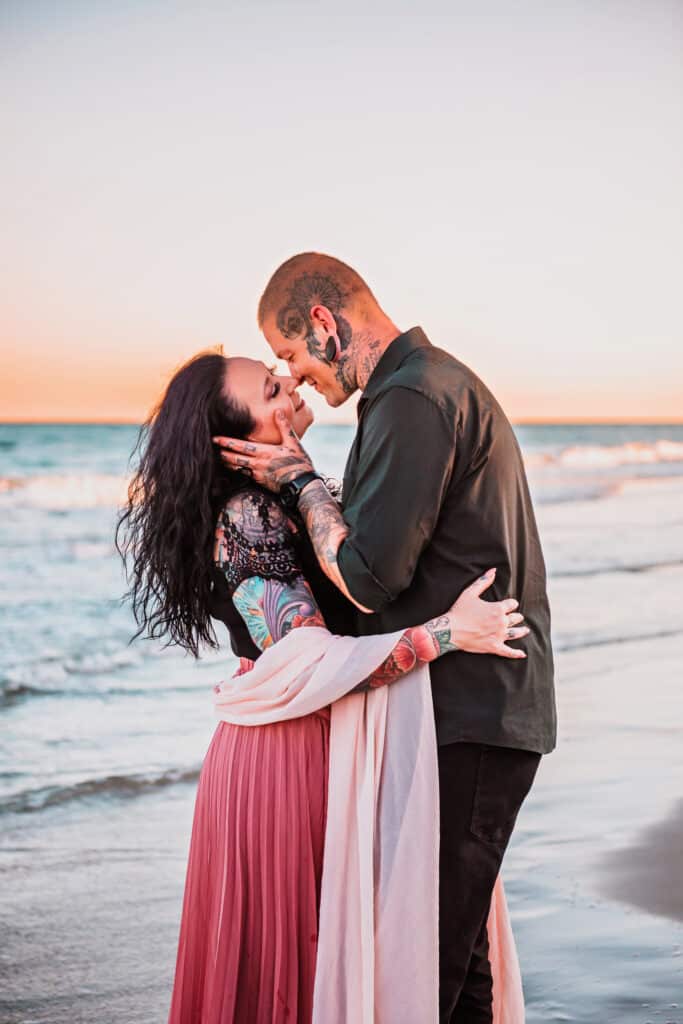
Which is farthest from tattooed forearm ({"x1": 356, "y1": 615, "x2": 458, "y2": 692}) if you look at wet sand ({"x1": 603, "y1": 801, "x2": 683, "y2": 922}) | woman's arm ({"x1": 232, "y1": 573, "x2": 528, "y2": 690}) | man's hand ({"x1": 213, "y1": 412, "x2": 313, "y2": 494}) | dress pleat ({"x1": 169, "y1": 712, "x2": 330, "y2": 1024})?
wet sand ({"x1": 603, "y1": 801, "x2": 683, "y2": 922})

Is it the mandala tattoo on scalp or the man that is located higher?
the mandala tattoo on scalp

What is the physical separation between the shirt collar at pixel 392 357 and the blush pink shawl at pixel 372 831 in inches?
20.3

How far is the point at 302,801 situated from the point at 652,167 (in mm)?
14117

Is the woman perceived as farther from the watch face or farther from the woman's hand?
the woman's hand

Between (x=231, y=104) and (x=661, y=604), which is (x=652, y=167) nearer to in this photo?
(x=231, y=104)

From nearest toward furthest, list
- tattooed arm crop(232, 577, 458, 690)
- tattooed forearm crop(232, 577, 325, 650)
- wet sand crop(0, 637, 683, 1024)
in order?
tattooed arm crop(232, 577, 458, 690) → tattooed forearm crop(232, 577, 325, 650) → wet sand crop(0, 637, 683, 1024)

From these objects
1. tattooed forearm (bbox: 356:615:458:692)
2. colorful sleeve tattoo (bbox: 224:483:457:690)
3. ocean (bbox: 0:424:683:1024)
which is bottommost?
ocean (bbox: 0:424:683:1024)

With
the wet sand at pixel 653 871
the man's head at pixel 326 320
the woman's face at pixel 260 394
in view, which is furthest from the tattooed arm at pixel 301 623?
the wet sand at pixel 653 871

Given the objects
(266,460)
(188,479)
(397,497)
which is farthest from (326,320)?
(397,497)

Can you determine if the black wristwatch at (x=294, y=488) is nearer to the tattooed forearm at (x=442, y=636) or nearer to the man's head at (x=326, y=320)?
the man's head at (x=326, y=320)

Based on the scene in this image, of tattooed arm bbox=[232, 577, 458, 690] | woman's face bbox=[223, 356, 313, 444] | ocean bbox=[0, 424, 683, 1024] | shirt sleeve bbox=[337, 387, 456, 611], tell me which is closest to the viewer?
shirt sleeve bbox=[337, 387, 456, 611]

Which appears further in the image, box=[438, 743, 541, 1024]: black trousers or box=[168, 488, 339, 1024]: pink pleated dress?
box=[168, 488, 339, 1024]: pink pleated dress

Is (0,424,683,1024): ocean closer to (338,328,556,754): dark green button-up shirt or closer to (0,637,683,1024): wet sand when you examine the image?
(0,637,683,1024): wet sand

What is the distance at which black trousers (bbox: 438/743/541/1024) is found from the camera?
7.93ft
